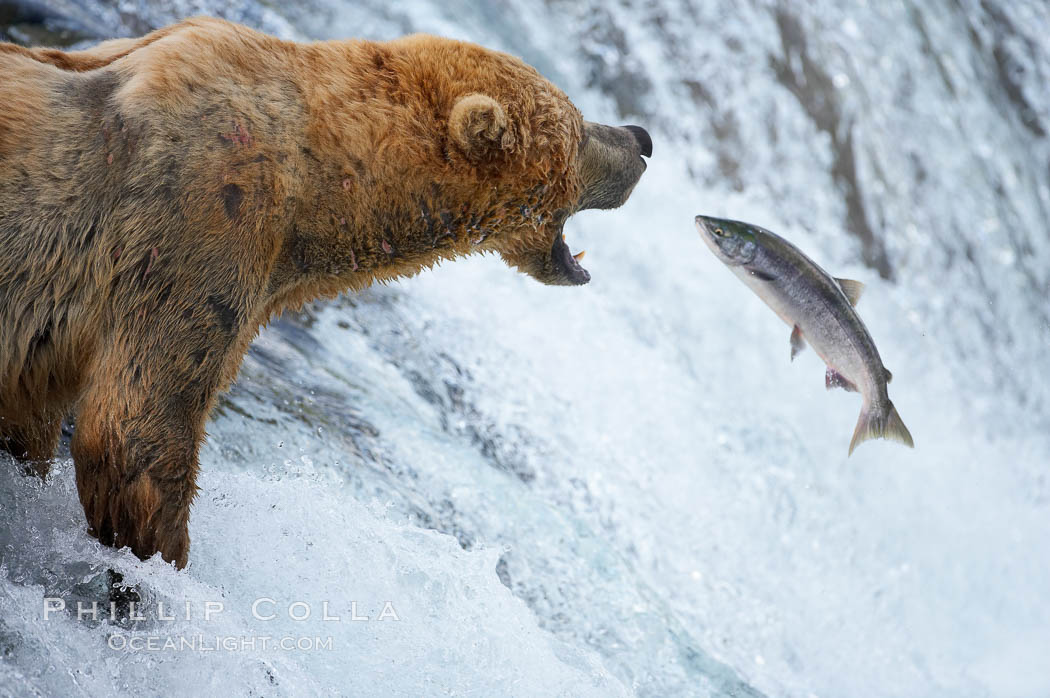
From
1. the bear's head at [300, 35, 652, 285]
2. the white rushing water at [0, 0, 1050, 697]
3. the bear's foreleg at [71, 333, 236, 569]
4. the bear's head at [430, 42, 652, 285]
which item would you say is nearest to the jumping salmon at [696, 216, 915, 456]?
the bear's head at [430, 42, 652, 285]

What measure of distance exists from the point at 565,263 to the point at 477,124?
30.4 inches

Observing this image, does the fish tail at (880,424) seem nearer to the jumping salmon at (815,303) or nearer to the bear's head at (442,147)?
the jumping salmon at (815,303)

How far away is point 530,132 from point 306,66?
68cm

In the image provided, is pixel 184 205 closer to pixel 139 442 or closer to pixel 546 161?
pixel 139 442

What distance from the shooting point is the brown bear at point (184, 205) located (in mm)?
2547

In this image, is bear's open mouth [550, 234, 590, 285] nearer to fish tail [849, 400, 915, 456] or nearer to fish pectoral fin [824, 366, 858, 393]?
fish pectoral fin [824, 366, 858, 393]

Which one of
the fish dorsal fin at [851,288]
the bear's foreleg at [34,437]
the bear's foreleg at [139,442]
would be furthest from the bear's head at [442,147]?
the fish dorsal fin at [851,288]

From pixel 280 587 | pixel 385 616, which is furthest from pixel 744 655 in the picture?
pixel 280 587

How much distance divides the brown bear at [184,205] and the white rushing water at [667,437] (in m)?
0.33

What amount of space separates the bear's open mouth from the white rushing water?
1038 mm

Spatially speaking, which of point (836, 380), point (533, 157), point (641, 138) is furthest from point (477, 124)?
point (836, 380)

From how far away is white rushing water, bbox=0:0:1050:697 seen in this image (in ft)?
10.3

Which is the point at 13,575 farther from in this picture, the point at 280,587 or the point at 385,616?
the point at 385,616

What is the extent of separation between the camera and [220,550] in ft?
10.3
